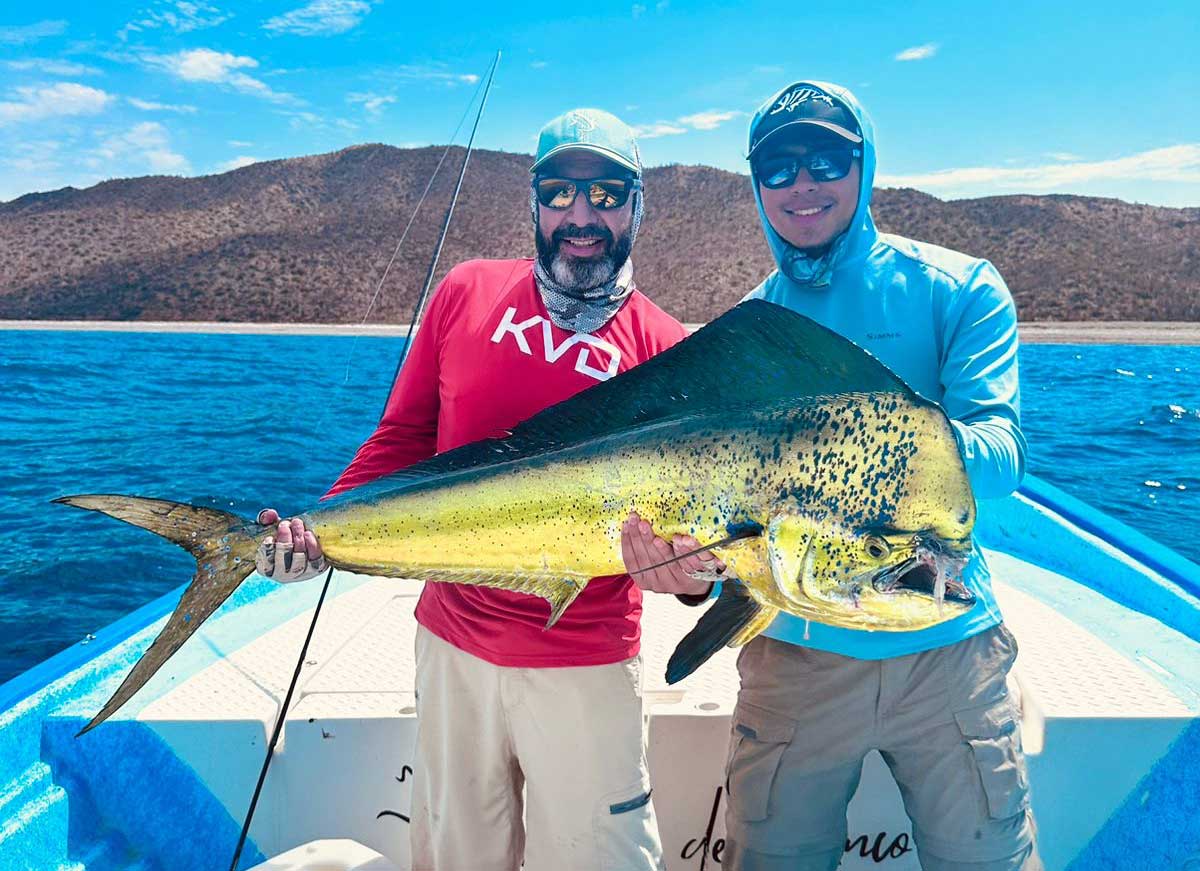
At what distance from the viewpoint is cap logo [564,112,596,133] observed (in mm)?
2090

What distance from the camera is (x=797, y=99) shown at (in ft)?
6.72

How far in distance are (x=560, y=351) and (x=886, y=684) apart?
1.07 m

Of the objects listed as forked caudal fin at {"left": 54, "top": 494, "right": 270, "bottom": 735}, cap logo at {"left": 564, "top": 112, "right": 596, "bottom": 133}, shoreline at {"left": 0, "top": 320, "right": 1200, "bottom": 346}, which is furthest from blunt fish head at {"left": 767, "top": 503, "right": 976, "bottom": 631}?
shoreline at {"left": 0, "top": 320, "right": 1200, "bottom": 346}

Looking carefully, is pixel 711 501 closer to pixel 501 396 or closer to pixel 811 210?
pixel 501 396

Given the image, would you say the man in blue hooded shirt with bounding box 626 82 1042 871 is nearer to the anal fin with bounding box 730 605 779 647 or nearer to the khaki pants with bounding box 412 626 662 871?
the khaki pants with bounding box 412 626 662 871

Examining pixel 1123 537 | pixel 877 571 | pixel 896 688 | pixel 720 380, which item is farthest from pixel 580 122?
pixel 1123 537

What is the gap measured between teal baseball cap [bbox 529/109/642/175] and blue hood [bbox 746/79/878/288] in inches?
12.7

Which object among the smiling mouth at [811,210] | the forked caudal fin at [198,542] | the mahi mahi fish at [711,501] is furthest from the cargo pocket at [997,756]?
the forked caudal fin at [198,542]

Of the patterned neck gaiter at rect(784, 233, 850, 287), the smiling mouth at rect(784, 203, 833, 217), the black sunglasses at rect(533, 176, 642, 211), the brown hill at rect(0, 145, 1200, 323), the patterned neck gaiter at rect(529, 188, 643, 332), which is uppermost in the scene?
the brown hill at rect(0, 145, 1200, 323)

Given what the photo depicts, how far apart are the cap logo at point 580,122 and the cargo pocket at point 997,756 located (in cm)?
163

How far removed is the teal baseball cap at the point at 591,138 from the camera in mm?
2061

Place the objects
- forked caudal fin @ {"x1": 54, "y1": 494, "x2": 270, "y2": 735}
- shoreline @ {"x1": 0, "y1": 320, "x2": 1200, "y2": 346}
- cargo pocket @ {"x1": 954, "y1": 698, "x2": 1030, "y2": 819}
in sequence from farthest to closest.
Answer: shoreline @ {"x1": 0, "y1": 320, "x2": 1200, "y2": 346}, cargo pocket @ {"x1": 954, "y1": 698, "x2": 1030, "y2": 819}, forked caudal fin @ {"x1": 54, "y1": 494, "x2": 270, "y2": 735}

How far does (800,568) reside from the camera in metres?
1.38

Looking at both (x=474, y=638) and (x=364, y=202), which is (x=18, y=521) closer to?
(x=474, y=638)
